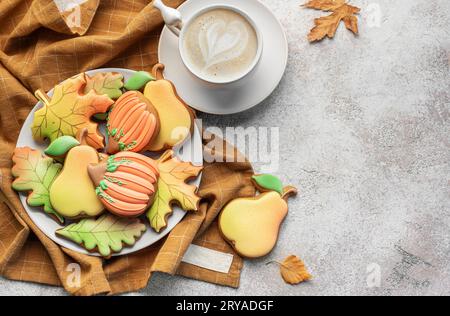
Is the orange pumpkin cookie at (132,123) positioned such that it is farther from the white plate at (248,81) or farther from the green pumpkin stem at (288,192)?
the green pumpkin stem at (288,192)

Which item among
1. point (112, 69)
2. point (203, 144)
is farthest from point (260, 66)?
point (112, 69)

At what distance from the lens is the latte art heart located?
142 centimetres

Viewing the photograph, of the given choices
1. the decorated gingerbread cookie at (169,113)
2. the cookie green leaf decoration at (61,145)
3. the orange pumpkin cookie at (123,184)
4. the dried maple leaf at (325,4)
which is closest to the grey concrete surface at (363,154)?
the dried maple leaf at (325,4)

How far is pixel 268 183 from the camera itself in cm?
152

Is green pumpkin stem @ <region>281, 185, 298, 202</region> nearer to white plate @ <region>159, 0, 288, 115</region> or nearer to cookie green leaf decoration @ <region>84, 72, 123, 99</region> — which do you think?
white plate @ <region>159, 0, 288, 115</region>

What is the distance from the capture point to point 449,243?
154cm

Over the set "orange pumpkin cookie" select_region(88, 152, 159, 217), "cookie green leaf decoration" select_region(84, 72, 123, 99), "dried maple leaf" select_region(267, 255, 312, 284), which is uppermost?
"cookie green leaf decoration" select_region(84, 72, 123, 99)

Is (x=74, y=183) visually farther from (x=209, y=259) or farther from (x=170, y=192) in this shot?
(x=209, y=259)

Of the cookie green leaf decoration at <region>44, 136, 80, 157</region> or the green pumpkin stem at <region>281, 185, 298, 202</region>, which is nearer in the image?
the cookie green leaf decoration at <region>44, 136, 80, 157</region>

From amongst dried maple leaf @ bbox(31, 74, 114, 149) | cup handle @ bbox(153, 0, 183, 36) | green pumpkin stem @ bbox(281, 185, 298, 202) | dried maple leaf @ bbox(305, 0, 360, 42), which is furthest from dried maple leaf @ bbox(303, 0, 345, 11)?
dried maple leaf @ bbox(31, 74, 114, 149)

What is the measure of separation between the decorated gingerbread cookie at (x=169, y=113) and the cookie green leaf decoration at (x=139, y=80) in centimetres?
2

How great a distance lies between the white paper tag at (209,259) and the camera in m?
1.51

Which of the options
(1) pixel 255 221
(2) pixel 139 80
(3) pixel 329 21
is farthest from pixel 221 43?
(1) pixel 255 221

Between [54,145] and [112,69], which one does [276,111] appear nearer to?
[112,69]
